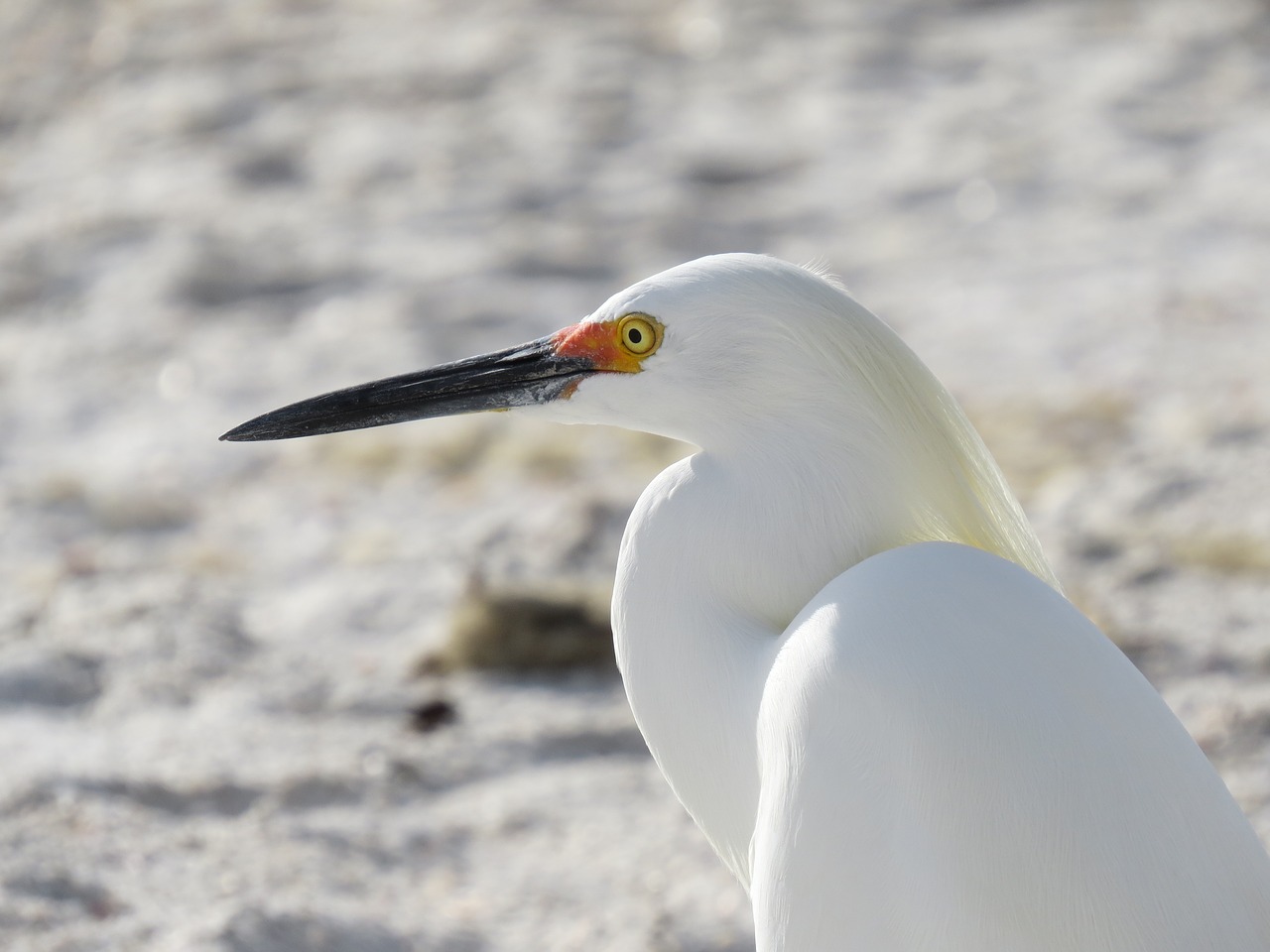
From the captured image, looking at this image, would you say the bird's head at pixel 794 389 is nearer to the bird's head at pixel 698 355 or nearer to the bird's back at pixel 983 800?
the bird's head at pixel 698 355

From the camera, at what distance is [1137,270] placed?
4770 mm

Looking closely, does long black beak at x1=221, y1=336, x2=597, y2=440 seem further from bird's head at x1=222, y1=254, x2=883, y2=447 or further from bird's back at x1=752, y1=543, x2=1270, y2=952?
bird's back at x1=752, y1=543, x2=1270, y2=952

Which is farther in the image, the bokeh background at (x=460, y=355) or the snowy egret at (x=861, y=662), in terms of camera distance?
the bokeh background at (x=460, y=355)

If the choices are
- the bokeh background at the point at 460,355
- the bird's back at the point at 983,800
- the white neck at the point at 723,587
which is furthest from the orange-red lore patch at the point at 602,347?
the bokeh background at the point at 460,355

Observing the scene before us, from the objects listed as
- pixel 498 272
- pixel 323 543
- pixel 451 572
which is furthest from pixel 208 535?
pixel 498 272

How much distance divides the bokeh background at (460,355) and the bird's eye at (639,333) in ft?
3.69

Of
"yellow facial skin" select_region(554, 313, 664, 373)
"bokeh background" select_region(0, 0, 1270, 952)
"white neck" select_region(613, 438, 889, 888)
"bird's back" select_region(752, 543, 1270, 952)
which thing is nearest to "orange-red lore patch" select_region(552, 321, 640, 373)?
"yellow facial skin" select_region(554, 313, 664, 373)

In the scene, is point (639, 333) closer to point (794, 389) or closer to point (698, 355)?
point (698, 355)

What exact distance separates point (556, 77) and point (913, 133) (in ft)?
4.76

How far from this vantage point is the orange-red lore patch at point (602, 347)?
180 centimetres

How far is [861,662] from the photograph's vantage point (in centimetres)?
160

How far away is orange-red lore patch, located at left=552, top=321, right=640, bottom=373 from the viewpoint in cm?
180


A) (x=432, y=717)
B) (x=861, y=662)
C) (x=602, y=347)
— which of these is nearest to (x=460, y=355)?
(x=432, y=717)

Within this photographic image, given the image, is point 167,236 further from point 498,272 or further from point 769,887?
point 769,887
